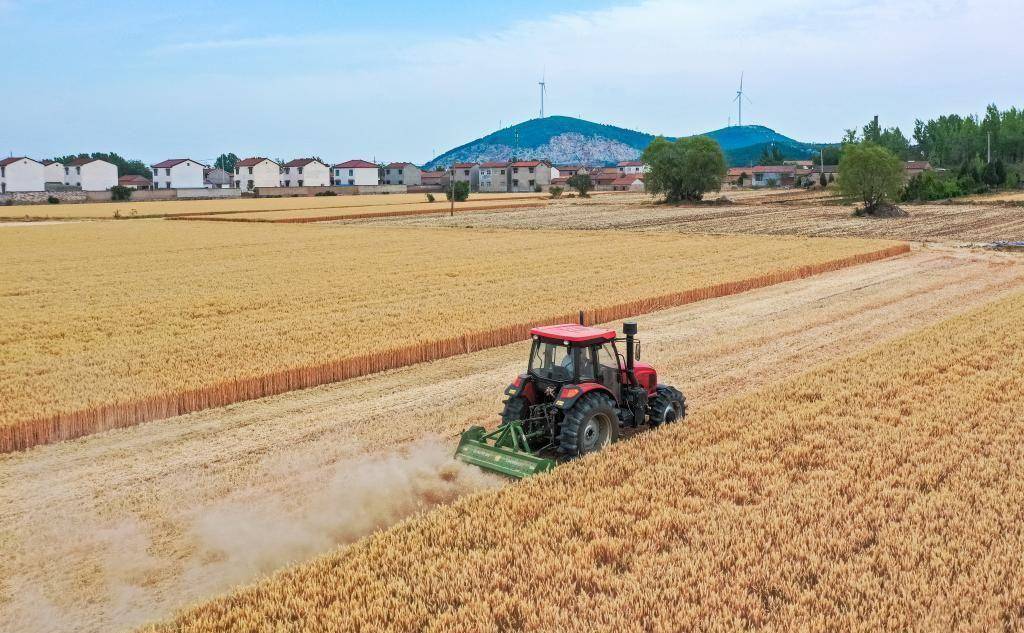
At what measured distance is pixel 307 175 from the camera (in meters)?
164

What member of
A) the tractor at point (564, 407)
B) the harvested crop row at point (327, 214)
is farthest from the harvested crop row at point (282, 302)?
the harvested crop row at point (327, 214)

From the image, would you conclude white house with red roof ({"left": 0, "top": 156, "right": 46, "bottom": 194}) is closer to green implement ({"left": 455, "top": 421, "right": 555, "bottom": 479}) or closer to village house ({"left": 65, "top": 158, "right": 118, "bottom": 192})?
village house ({"left": 65, "top": 158, "right": 118, "bottom": 192})

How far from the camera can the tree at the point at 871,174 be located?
210 ft

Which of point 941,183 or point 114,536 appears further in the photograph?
point 941,183

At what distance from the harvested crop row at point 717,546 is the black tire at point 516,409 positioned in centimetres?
146

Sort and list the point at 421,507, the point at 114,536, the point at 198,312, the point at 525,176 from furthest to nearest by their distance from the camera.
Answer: the point at 525,176 < the point at 198,312 < the point at 421,507 < the point at 114,536

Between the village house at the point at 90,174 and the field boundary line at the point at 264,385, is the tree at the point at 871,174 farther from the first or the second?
the village house at the point at 90,174

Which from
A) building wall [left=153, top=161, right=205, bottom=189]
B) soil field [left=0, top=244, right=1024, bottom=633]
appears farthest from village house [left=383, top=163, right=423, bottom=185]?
soil field [left=0, top=244, right=1024, bottom=633]

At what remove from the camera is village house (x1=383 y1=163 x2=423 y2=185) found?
181000 millimetres

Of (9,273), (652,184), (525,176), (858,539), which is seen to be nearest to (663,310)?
(858,539)

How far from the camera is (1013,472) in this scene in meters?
10.2

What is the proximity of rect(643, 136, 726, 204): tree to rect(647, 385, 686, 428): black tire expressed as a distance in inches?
3227

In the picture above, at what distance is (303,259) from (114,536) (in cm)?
2943

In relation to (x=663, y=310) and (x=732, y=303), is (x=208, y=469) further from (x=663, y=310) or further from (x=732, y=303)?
(x=732, y=303)
